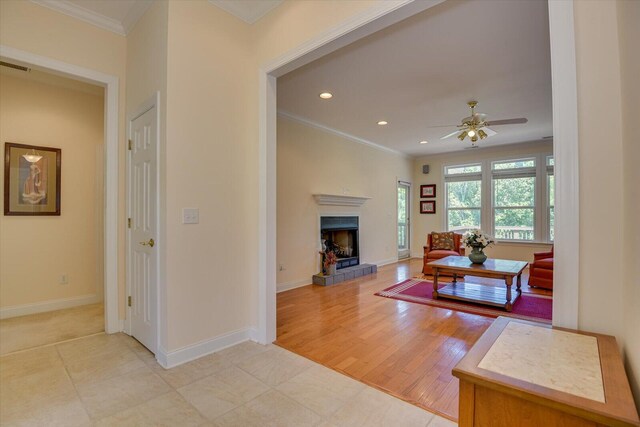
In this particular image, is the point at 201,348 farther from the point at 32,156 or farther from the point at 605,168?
the point at 32,156

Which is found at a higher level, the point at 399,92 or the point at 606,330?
the point at 399,92

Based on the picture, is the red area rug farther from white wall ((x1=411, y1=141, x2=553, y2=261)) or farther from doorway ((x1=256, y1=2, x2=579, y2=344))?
white wall ((x1=411, y1=141, x2=553, y2=261))

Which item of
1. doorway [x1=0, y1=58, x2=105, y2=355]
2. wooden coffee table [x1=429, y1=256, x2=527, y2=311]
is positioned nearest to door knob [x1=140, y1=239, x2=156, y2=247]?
doorway [x1=0, y1=58, x2=105, y2=355]

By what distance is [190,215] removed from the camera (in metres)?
2.41

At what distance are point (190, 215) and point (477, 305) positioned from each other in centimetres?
362

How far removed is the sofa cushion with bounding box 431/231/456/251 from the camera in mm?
6012

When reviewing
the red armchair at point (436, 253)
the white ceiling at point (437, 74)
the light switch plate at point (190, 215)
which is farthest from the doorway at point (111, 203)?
the red armchair at point (436, 253)

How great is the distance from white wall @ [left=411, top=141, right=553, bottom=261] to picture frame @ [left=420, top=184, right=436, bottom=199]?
0.08 meters

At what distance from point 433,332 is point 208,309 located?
216cm

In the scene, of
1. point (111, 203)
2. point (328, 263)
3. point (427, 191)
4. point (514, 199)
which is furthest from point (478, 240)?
point (111, 203)

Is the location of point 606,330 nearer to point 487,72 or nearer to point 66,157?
point 487,72

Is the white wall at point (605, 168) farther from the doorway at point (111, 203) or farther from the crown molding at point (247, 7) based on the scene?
the doorway at point (111, 203)

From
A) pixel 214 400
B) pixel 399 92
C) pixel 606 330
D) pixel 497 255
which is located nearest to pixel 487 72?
pixel 399 92

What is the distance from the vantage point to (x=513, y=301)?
13.1ft
